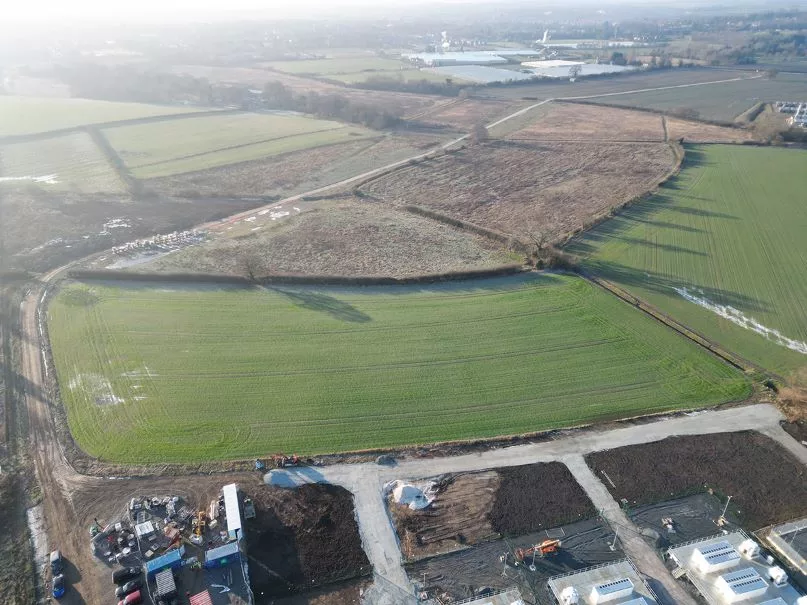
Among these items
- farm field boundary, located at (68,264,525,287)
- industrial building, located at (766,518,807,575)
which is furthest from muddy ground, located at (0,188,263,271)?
industrial building, located at (766,518,807,575)

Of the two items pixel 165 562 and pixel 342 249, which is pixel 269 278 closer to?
pixel 342 249

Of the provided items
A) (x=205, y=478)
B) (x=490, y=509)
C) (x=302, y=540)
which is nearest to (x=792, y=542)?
(x=490, y=509)

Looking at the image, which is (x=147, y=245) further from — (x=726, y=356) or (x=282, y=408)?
(x=726, y=356)

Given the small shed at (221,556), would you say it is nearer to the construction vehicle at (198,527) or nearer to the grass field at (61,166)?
the construction vehicle at (198,527)

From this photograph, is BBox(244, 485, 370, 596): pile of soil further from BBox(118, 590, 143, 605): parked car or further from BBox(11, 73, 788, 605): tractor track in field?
BBox(118, 590, 143, 605): parked car

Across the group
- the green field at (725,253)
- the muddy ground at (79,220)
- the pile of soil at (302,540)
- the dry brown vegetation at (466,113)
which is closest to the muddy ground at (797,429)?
the green field at (725,253)
